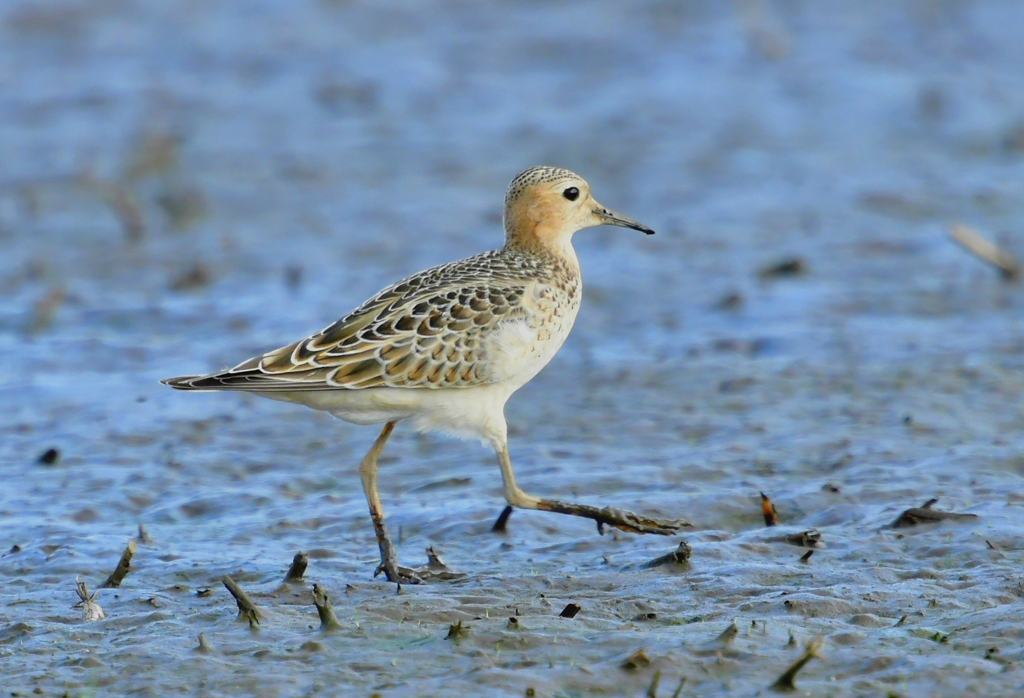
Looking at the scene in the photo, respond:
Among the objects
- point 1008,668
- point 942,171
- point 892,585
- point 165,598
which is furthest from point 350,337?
point 942,171

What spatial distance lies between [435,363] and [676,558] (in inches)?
54.2

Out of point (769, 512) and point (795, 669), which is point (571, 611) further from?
point (769, 512)

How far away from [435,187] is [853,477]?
6.96 metres

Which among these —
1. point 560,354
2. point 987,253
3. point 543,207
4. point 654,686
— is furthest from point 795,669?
point 987,253

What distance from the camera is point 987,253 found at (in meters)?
11.0

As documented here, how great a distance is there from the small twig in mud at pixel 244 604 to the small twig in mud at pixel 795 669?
2012 millimetres

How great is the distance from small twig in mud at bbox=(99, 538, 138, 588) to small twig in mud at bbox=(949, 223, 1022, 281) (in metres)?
6.73

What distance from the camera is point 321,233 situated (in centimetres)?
1295

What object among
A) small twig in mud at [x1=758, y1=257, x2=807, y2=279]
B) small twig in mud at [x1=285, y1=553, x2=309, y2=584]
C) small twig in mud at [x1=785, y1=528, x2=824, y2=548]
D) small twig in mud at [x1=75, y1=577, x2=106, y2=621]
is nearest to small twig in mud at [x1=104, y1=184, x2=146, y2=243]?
small twig in mud at [x1=758, y1=257, x2=807, y2=279]

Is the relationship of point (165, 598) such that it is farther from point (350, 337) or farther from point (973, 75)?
point (973, 75)


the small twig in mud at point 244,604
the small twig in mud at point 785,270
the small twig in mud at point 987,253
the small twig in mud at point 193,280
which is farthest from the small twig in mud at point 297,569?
the small twig in mud at point 987,253

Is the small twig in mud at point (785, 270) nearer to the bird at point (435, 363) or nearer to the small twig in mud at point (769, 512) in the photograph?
the bird at point (435, 363)

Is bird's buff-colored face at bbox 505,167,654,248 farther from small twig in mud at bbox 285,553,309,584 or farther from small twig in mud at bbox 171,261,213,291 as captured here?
small twig in mud at bbox 171,261,213,291

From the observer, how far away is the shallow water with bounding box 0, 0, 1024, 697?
5.80m
